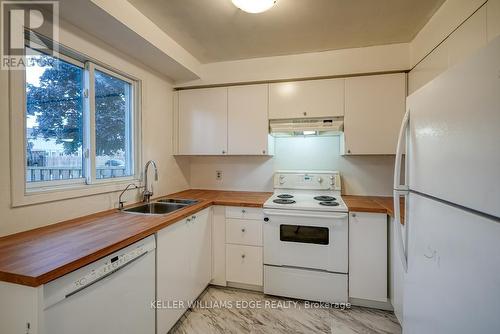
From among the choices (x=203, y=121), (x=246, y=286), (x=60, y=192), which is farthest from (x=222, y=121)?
(x=246, y=286)

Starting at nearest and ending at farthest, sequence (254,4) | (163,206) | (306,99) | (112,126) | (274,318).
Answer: (254,4), (274,318), (112,126), (163,206), (306,99)

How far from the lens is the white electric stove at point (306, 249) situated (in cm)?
195

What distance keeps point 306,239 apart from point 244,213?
61cm

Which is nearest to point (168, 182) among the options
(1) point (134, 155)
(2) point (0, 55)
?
(1) point (134, 155)

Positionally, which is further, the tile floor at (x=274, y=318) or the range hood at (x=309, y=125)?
the range hood at (x=309, y=125)

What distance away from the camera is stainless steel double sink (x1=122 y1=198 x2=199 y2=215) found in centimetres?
206

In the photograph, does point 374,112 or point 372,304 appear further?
point 374,112

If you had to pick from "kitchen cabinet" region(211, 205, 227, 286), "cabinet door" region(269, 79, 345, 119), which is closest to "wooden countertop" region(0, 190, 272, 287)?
"kitchen cabinet" region(211, 205, 227, 286)

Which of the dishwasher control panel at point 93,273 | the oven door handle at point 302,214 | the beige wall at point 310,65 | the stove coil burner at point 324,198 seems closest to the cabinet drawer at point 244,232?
the oven door handle at point 302,214

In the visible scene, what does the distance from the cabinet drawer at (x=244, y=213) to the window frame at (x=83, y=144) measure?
905 millimetres

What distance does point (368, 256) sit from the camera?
1918mm

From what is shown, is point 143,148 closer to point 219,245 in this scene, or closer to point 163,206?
point 163,206

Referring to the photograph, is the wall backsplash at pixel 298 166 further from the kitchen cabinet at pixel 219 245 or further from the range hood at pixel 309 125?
the kitchen cabinet at pixel 219 245

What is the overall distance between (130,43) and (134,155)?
0.94 m
